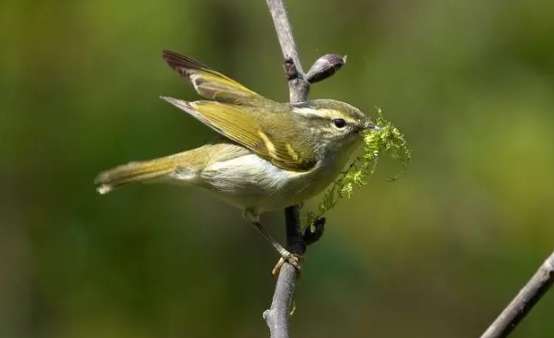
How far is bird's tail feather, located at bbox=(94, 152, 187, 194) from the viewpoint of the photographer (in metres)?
3.29

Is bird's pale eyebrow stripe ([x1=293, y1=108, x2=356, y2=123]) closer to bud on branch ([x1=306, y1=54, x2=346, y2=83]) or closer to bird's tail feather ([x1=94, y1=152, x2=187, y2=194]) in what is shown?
bud on branch ([x1=306, y1=54, x2=346, y2=83])

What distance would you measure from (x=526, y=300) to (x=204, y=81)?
7.54 ft

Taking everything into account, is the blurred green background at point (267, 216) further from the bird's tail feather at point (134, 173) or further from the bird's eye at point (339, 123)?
the bird's eye at point (339, 123)

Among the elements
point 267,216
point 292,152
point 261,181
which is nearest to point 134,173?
point 261,181

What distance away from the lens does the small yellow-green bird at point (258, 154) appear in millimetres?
3289

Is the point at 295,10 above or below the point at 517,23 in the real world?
above

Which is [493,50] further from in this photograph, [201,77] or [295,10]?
[201,77]

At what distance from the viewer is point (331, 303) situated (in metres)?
4.80

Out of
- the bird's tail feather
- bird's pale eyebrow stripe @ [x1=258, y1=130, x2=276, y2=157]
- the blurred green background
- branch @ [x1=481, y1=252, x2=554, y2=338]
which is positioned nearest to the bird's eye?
bird's pale eyebrow stripe @ [x1=258, y1=130, x2=276, y2=157]

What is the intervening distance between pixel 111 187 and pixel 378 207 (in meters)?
2.90

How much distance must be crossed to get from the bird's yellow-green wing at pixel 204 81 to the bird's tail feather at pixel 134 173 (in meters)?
0.32

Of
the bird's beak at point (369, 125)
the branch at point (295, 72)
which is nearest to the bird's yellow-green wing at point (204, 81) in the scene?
the branch at point (295, 72)

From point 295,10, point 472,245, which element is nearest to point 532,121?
point 472,245

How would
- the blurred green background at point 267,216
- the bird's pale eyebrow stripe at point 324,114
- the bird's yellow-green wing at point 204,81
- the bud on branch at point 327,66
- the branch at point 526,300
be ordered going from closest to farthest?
the branch at point 526,300, the bud on branch at point 327,66, the bird's pale eyebrow stripe at point 324,114, the bird's yellow-green wing at point 204,81, the blurred green background at point 267,216
